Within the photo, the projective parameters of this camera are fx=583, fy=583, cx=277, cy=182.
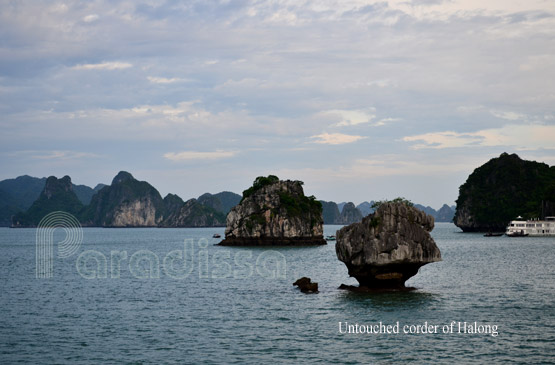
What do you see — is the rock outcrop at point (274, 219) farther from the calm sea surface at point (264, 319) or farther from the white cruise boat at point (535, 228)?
the white cruise boat at point (535, 228)

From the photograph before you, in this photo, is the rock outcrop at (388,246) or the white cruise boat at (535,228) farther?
the white cruise boat at (535,228)

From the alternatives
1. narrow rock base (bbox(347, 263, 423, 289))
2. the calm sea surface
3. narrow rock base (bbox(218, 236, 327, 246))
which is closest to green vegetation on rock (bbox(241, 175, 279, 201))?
narrow rock base (bbox(218, 236, 327, 246))

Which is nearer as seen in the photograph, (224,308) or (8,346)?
(8,346)

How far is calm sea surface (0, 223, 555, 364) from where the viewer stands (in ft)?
111

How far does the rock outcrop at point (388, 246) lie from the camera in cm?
5197

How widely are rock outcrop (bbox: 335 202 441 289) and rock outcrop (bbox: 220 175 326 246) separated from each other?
9461 cm

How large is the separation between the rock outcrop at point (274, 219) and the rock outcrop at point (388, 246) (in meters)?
94.6

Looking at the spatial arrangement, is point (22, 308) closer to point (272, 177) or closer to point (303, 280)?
point (303, 280)

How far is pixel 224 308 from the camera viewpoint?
4988 cm

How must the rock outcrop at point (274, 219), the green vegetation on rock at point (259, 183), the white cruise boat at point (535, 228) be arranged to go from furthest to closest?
the white cruise boat at point (535, 228), the green vegetation on rock at point (259, 183), the rock outcrop at point (274, 219)

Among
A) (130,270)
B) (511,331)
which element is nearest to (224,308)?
(511,331)

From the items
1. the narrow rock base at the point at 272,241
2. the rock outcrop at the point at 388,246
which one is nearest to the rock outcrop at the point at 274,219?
the narrow rock base at the point at 272,241

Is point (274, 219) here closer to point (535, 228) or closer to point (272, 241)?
point (272, 241)

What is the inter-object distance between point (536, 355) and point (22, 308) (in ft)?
136
